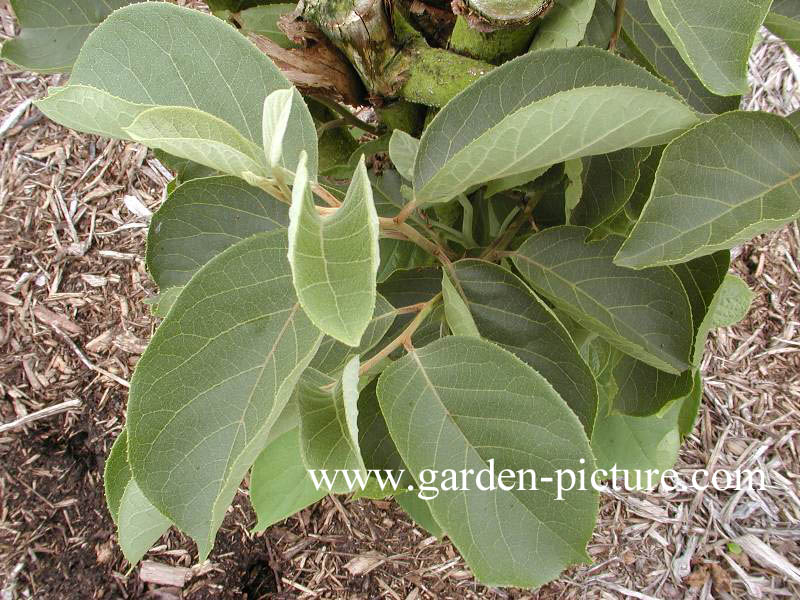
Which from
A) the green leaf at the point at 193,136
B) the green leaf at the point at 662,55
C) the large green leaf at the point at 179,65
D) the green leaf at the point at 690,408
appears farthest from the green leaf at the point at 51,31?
the green leaf at the point at 690,408

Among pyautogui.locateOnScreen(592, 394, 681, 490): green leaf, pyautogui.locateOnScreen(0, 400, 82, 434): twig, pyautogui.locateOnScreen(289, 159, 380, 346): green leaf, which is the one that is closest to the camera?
pyautogui.locateOnScreen(289, 159, 380, 346): green leaf

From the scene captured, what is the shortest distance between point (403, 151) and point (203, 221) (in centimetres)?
28

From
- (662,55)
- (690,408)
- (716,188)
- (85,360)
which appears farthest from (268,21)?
(85,360)

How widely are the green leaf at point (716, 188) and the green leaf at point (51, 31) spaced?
32.8 inches

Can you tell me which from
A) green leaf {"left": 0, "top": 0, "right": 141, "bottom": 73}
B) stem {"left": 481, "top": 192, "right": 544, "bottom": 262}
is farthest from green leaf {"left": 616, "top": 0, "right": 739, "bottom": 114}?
green leaf {"left": 0, "top": 0, "right": 141, "bottom": 73}

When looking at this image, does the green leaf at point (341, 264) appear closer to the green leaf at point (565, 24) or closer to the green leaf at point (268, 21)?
the green leaf at point (565, 24)

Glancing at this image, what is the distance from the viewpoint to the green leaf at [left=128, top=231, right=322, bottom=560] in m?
0.70

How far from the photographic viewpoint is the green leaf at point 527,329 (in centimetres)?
86

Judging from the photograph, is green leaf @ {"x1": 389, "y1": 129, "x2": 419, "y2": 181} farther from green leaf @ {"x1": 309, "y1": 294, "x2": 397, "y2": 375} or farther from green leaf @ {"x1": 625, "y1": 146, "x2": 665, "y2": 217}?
green leaf @ {"x1": 625, "y1": 146, "x2": 665, "y2": 217}

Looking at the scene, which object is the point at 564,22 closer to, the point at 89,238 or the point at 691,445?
the point at 691,445

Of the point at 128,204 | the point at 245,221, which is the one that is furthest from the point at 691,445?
the point at 128,204

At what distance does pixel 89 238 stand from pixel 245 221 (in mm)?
1538

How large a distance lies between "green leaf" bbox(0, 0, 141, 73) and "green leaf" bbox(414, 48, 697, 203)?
1.89ft

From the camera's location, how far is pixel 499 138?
2.08ft
